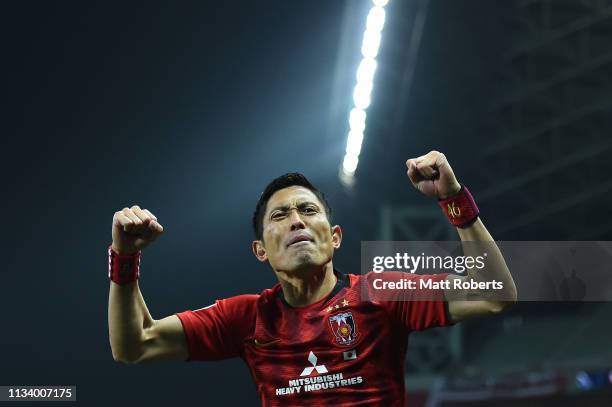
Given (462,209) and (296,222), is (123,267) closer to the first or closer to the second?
(296,222)

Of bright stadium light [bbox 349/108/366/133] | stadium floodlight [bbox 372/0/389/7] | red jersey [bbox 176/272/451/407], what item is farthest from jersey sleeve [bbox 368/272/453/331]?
bright stadium light [bbox 349/108/366/133]

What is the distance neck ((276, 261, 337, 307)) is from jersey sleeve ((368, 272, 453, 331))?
0.31m

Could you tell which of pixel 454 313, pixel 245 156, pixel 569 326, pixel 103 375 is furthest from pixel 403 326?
pixel 569 326

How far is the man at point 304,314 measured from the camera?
11.6 feet

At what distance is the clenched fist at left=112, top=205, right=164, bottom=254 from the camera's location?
354cm

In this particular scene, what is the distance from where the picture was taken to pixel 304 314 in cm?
388

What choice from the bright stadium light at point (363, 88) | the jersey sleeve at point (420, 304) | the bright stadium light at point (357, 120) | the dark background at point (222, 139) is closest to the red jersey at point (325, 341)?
the jersey sleeve at point (420, 304)

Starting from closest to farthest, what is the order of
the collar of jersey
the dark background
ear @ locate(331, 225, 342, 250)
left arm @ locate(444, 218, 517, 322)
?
1. left arm @ locate(444, 218, 517, 322)
2. the collar of jersey
3. ear @ locate(331, 225, 342, 250)
4. the dark background

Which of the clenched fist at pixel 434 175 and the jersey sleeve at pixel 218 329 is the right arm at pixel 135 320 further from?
the clenched fist at pixel 434 175

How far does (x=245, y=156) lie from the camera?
50.0ft

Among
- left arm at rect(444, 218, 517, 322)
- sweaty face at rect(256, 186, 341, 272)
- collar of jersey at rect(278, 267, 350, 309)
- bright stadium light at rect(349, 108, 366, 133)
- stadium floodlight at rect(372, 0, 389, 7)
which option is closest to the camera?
left arm at rect(444, 218, 517, 322)

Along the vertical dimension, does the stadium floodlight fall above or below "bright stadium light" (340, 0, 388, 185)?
below

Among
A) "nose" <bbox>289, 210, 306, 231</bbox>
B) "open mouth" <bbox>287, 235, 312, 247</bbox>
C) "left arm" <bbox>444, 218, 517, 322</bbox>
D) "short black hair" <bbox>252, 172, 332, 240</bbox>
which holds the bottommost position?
"left arm" <bbox>444, 218, 517, 322</bbox>

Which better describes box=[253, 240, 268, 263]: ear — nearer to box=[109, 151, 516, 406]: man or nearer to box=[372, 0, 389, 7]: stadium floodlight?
box=[109, 151, 516, 406]: man
